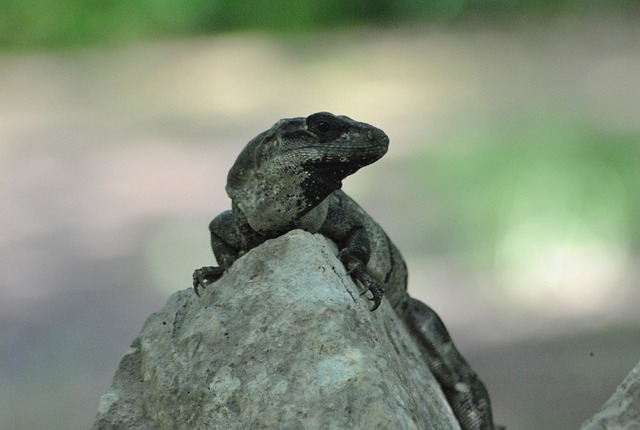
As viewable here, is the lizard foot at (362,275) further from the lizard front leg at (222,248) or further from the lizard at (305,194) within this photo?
the lizard front leg at (222,248)

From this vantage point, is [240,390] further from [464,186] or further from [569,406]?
[464,186]

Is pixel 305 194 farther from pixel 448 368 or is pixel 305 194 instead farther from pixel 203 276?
pixel 448 368

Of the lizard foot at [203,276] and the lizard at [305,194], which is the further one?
the lizard foot at [203,276]

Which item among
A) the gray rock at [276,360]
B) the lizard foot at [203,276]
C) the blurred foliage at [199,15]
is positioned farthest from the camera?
the blurred foliage at [199,15]

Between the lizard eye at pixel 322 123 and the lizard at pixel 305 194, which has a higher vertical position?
the lizard eye at pixel 322 123

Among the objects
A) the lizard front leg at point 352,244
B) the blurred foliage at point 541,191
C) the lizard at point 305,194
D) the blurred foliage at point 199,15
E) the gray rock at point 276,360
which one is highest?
the blurred foliage at point 199,15

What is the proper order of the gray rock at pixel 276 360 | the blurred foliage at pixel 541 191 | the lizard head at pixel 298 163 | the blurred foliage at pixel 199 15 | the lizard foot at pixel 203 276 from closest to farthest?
the gray rock at pixel 276 360 < the lizard head at pixel 298 163 < the lizard foot at pixel 203 276 < the blurred foliage at pixel 541 191 < the blurred foliage at pixel 199 15

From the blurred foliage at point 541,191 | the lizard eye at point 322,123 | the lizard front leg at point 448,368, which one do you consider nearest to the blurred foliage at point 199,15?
the blurred foliage at point 541,191

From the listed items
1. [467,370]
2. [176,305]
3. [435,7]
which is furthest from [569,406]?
[435,7]
